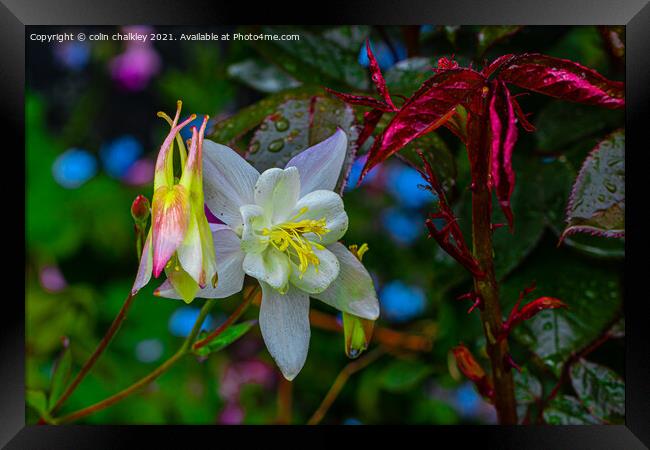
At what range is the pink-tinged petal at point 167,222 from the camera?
1.15 feet

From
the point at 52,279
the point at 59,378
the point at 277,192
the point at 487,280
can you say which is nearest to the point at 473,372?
the point at 487,280

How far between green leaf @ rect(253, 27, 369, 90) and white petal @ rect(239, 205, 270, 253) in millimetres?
132

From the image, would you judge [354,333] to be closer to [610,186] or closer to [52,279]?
[610,186]

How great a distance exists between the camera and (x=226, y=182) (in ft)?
1.32

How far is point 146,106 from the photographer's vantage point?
0.68 m

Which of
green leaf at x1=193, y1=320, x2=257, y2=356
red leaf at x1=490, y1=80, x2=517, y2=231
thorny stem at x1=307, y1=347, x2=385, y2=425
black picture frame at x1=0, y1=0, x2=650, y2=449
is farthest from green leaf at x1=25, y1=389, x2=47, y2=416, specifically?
red leaf at x1=490, y1=80, x2=517, y2=231

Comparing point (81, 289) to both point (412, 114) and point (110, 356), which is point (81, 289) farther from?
point (412, 114)

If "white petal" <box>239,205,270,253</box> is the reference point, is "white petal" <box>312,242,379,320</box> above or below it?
below

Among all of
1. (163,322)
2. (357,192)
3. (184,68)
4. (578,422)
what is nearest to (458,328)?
(578,422)

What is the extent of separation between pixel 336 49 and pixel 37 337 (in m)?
0.37

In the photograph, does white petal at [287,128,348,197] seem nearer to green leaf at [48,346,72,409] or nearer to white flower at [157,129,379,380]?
white flower at [157,129,379,380]

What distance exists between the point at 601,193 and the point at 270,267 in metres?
0.20

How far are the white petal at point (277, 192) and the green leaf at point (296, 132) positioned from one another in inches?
0.5

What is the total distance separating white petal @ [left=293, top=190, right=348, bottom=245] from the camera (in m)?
0.40
